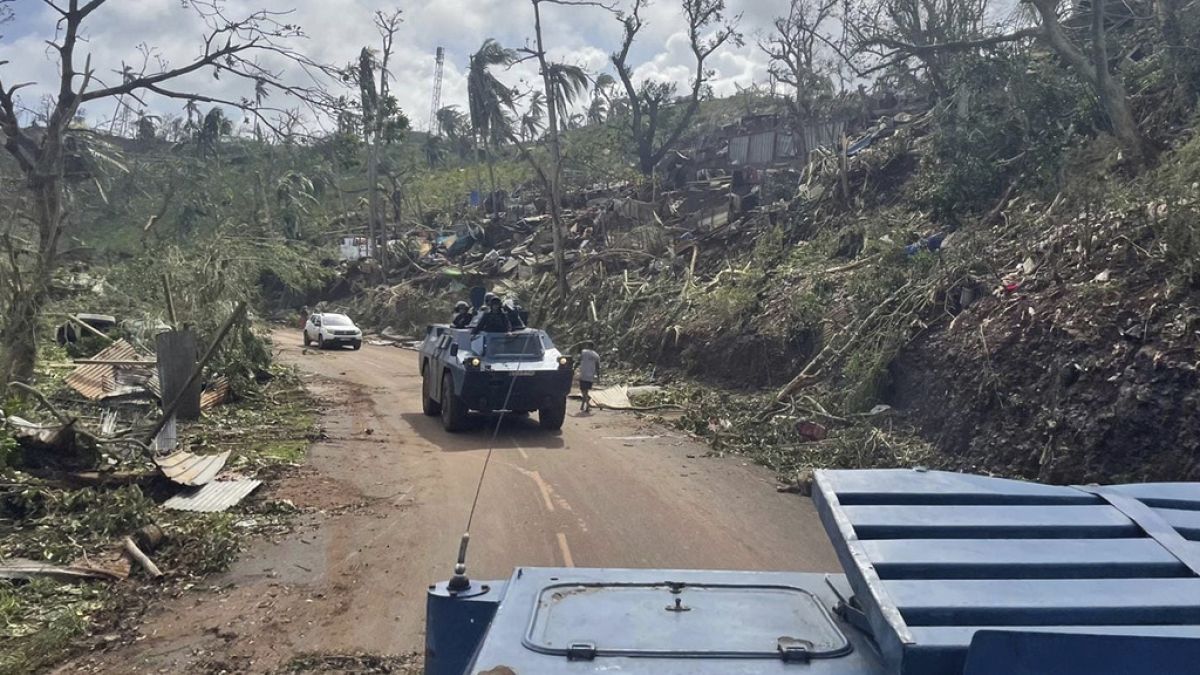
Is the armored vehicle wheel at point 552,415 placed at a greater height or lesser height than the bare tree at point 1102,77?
lesser

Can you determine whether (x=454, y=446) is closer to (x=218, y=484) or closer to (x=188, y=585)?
(x=218, y=484)

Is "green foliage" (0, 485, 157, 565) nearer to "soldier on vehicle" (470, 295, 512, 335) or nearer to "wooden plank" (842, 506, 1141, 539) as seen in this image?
"soldier on vehicle" (470, 295, 512, 335)

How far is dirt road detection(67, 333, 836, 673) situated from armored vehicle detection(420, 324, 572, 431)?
0.45 meters

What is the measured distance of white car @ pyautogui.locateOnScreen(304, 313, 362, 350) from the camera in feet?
103

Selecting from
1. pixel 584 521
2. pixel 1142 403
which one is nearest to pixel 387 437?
pixel 584 521

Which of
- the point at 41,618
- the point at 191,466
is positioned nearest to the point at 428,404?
the point at 191,466

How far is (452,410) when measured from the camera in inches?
572

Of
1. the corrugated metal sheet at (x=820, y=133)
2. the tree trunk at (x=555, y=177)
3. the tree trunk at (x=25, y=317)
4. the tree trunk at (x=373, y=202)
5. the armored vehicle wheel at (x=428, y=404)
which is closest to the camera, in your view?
the tree trunk at (x=25, y=317)

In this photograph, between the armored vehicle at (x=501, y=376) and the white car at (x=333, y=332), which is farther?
the white car at (x=333, y=332)

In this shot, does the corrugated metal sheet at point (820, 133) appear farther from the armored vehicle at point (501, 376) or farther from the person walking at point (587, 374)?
the armored vehicle at point (501, 376)

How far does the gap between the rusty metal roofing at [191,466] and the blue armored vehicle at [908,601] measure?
8.07 meters

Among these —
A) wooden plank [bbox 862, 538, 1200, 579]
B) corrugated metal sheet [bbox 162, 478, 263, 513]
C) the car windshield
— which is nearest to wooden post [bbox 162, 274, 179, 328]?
the car windshield

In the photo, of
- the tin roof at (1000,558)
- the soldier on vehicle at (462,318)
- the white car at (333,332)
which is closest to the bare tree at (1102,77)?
the soldier on vehicle at (462,318)

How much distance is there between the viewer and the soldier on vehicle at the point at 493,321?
593 inches
